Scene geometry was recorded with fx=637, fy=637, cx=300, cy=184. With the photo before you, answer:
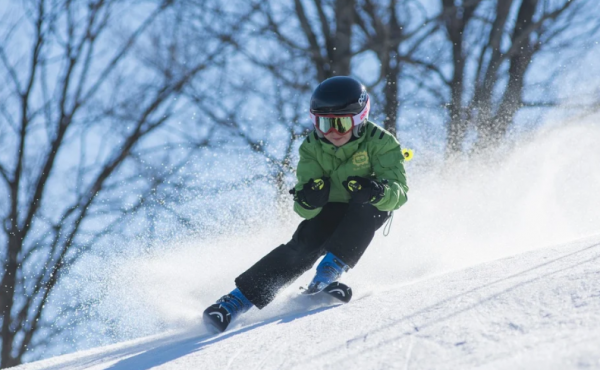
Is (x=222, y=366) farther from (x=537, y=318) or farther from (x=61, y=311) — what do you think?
(x=61, y=311)

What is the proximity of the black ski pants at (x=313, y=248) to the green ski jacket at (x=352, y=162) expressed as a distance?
124 mm

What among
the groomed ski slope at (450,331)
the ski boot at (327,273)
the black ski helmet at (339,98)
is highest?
the black ski helmet at (339,98)

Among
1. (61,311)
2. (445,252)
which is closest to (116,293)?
(445,252)

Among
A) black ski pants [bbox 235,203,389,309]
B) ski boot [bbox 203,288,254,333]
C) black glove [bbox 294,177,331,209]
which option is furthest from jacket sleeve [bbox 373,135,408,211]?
ski boot [bbox 203,288,254,333]

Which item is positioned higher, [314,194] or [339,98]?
[339,98]

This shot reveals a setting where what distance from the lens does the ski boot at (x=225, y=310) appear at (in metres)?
3.16

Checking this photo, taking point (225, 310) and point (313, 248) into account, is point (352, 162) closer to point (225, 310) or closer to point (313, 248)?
point (313, 248)

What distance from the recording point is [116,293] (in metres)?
6.16

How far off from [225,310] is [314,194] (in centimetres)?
82

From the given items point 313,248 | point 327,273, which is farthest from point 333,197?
point 327,273

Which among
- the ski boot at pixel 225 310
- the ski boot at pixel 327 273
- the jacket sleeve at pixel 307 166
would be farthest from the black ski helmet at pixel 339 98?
the ski boot at pixel 225 310

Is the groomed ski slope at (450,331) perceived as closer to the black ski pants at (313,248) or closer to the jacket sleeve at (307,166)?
the black ski pants at (313,248)

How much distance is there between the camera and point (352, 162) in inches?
149

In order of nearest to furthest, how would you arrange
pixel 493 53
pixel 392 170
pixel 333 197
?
1. pixel 392 170
2. pixel 333 197
3. pixel 493 53
